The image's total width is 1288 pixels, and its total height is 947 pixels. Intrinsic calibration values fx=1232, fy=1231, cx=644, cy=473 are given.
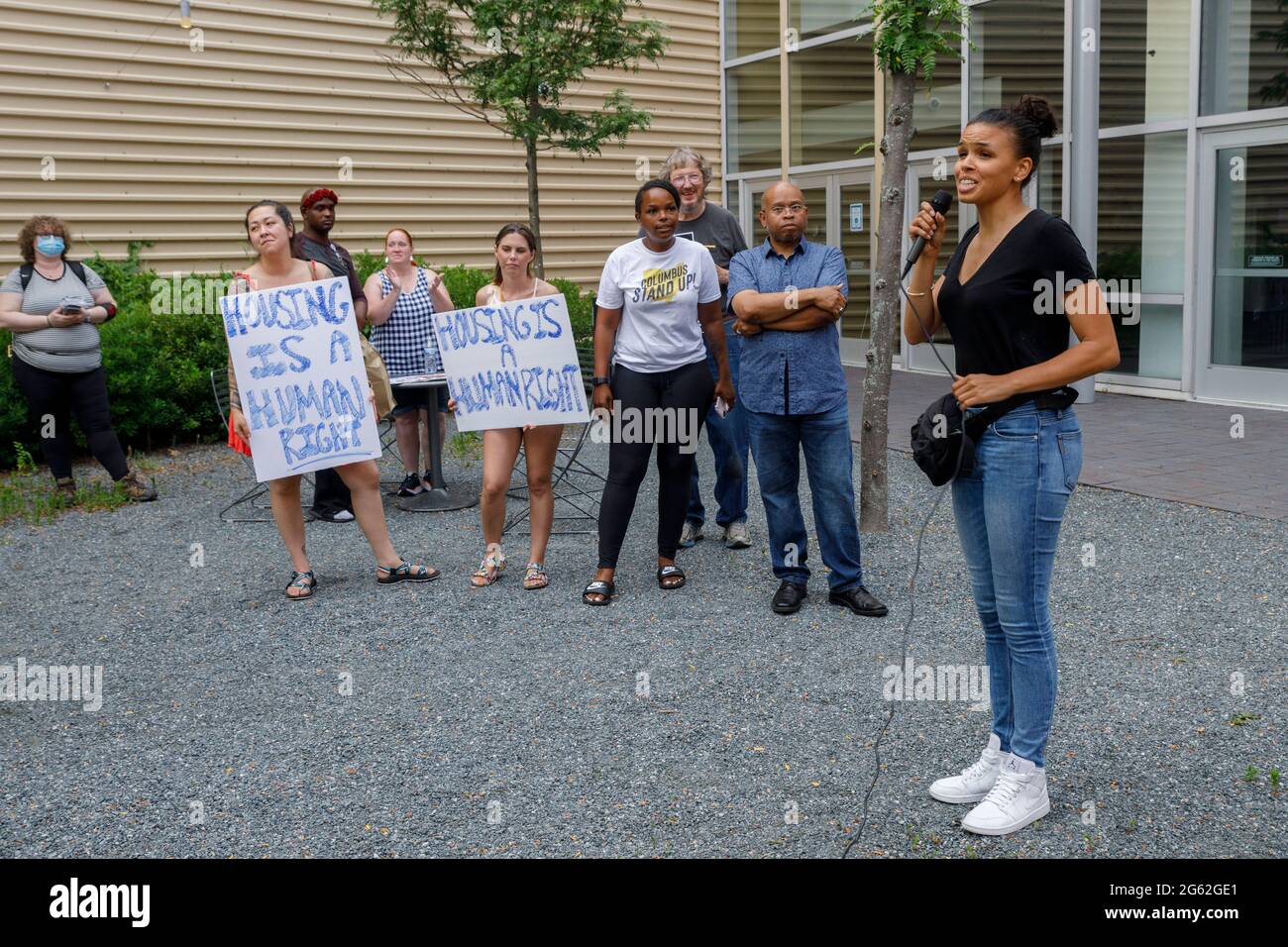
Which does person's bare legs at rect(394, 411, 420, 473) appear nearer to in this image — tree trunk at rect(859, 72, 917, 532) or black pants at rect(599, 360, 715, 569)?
black pants at rect(599, 360, 715, 569)

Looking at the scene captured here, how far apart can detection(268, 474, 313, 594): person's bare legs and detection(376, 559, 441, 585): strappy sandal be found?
0.40 metres

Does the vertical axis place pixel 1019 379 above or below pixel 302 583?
above

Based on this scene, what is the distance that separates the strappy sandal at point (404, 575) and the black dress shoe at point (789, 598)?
1865 mm

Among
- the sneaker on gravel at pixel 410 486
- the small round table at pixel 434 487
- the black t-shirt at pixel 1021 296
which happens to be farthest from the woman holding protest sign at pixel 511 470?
the black t-shirt at pixel 1021 296

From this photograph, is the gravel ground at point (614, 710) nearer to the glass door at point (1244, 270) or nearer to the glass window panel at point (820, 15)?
the glass door at point (1244, 270)

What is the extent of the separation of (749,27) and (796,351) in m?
12.9

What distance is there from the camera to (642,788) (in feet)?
12.6

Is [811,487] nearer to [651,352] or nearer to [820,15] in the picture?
[651,352]

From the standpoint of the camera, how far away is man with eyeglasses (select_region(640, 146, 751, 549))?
6.77 metres

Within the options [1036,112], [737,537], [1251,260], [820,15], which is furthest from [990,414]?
[820,15]

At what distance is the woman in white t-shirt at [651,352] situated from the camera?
5848mm

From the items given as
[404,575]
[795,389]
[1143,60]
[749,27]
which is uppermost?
[749,27]

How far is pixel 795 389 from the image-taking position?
557 centimetres

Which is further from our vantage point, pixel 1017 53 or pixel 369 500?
pixel 1017 53
